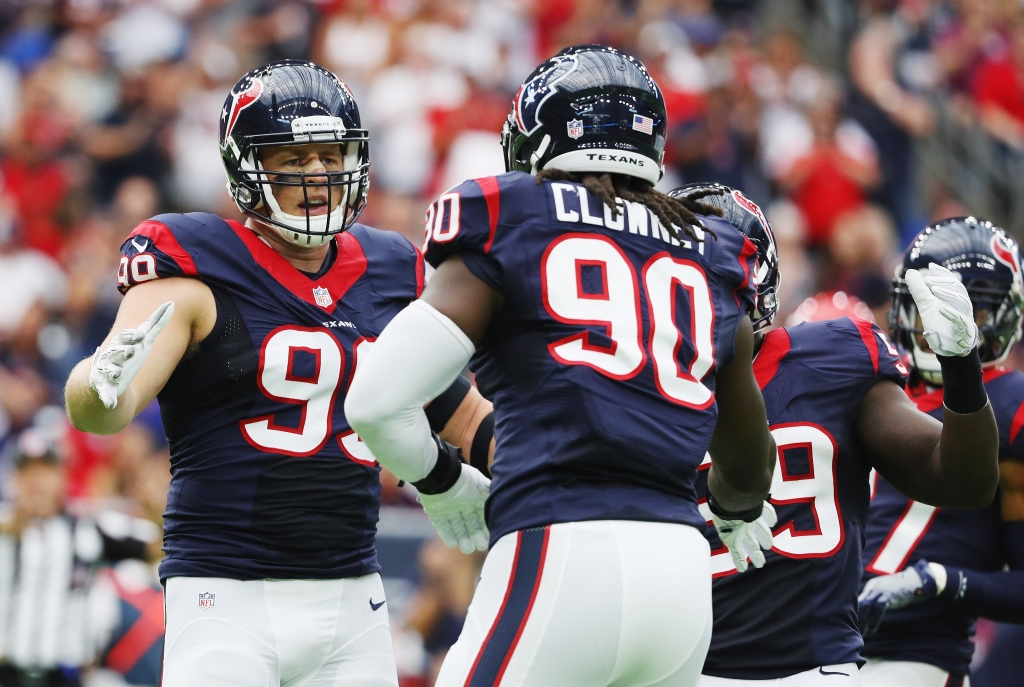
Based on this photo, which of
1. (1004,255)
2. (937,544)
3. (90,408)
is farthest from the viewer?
(1004,255)

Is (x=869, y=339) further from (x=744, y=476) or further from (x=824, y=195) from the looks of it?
(x=824, y=195)

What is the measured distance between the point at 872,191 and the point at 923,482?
7.06 m

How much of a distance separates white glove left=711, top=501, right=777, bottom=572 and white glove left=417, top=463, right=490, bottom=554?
0.59m

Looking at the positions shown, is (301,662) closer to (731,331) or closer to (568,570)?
(568,570)

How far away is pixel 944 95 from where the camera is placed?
10492 mm

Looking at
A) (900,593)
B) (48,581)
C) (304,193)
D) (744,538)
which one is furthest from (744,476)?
(48,581)

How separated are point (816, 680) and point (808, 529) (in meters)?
0.39

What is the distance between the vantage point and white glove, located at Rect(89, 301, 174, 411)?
3043mm

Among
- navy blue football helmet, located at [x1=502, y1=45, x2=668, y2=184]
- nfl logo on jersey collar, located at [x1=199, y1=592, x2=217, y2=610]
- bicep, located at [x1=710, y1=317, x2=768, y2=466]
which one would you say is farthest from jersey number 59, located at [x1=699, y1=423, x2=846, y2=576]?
nfl logo on jersey collar, located at [x1=199, y1=592, x2=217, y2=610]

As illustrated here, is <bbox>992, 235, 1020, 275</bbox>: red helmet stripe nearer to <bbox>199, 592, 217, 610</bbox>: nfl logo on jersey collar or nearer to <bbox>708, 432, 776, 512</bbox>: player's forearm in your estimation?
<bbox>708, 432, 776, 512</bbox>: player's forearm

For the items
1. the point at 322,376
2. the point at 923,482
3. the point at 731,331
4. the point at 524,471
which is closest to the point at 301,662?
the point at 322,376

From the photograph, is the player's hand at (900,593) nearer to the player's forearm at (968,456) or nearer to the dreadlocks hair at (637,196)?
the player's forearm at (968,456)

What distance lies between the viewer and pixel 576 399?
2.70m

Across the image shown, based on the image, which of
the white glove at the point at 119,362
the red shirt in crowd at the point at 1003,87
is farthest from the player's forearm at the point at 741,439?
the red shirt in crowd at the point at 1003,87
